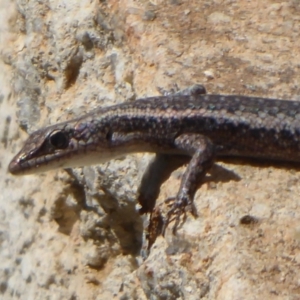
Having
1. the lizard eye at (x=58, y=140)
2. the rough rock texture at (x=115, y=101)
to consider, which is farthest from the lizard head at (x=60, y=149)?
the rough rock texture at (x=115, y=101)

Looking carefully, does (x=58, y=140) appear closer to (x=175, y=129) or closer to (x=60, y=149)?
(x=60, y=149)

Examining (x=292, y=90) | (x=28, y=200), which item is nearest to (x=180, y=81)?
(x=292, y=90)

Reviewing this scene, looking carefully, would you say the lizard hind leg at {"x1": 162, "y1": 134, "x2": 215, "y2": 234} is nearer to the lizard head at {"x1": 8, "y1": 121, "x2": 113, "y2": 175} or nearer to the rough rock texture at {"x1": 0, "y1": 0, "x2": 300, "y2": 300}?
the rough rock texture at {"x1": 0, "y1": 0, "x2": 300, "y2": 300}

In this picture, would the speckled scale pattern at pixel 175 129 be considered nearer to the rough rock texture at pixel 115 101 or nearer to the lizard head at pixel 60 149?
the lizard head at pixel 60 149

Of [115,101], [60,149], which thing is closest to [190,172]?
[60,149]

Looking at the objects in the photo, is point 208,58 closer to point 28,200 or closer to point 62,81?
point 62,81
